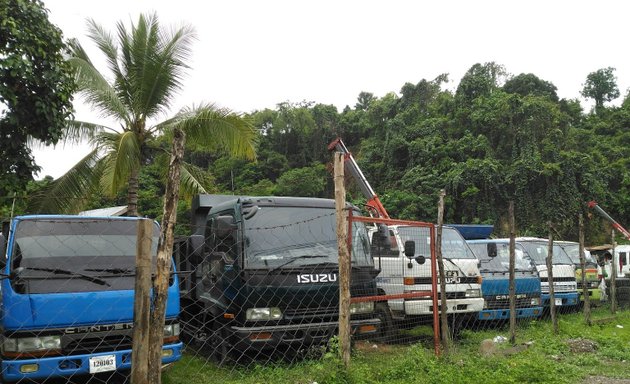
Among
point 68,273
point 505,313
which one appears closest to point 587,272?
point 505,313

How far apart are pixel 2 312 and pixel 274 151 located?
38.2 metres

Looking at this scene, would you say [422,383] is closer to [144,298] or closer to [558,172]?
[144,298]

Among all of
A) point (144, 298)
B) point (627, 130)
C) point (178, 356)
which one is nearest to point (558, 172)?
point (627, 130)

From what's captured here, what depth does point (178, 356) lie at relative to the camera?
600cm

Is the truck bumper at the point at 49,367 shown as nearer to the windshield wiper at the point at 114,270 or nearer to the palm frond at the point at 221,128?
the windshield wiper at the point at 114,270

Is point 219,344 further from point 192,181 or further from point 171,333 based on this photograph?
point 192,181

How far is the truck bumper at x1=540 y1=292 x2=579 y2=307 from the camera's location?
12080 mm

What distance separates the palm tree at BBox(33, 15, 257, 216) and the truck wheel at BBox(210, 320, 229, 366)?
5486 mm

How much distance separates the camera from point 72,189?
41.6 feet

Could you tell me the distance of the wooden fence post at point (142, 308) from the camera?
3.45m

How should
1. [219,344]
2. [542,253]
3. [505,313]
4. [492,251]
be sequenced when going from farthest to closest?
[542,253]
[492,251]
[505,313]
[219,344]

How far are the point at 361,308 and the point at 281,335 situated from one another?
118 centimetres

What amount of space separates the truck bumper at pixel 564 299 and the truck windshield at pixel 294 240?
21.6 ft

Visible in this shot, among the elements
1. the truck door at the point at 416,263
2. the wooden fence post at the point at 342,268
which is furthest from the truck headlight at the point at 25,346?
the truck door at the point at 416,263
